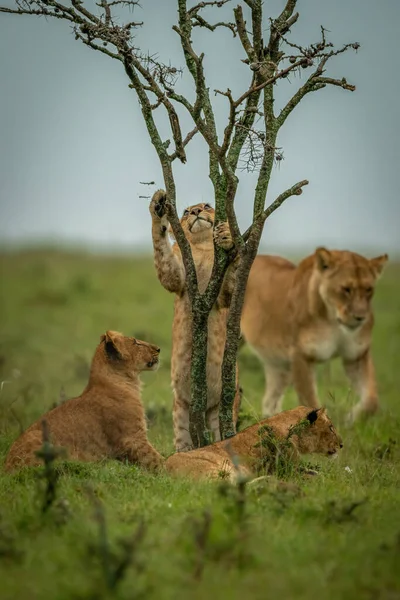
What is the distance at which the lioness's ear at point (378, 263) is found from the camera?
9586 millimetres

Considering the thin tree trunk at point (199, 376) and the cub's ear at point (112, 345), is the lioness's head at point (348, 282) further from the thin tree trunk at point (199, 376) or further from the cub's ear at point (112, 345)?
the thin tree trunk at point (199, 376)

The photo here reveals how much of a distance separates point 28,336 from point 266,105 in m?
10.1

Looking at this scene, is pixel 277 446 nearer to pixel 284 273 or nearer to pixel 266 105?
pixel 266 105

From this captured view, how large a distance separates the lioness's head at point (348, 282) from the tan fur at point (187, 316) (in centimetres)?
251

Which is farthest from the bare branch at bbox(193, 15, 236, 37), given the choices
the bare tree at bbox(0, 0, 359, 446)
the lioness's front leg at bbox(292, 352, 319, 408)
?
the lioness's front leg at bbox(292, 352, 319, 408)

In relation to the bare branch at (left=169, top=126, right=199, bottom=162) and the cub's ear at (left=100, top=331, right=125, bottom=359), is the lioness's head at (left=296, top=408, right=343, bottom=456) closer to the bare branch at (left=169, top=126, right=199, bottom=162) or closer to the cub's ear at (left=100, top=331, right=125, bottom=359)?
the cub's ear at (left=100, top=331, right=125, bottom=359)

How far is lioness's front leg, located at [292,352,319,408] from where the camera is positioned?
1006cm

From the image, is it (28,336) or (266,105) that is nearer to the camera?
(266,105)

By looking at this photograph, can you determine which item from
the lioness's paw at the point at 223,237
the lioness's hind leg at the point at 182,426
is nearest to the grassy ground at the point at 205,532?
the lioness's hind leg at the point at 182,426

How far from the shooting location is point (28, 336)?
15914mm

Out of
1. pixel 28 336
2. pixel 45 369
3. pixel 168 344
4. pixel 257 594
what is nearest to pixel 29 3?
pixel 257 594

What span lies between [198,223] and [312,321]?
316 cm

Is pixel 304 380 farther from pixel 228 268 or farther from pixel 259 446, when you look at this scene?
pixel 259 446

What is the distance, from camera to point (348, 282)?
9609 mm
